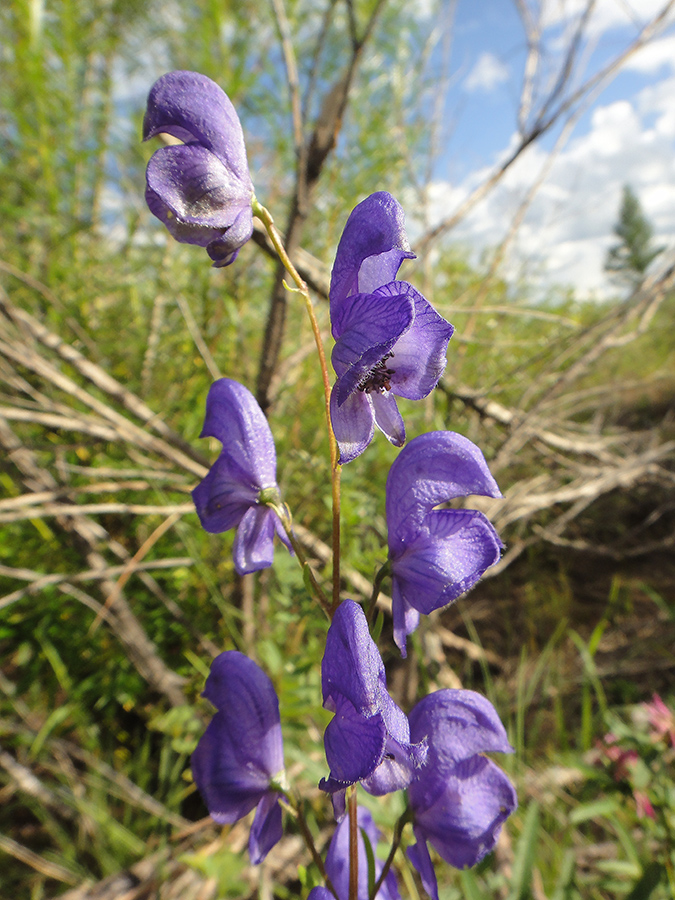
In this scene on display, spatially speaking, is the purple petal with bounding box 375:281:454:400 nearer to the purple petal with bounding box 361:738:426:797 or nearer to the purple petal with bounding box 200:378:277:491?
the purple petal with bounding box 200:378:277:491

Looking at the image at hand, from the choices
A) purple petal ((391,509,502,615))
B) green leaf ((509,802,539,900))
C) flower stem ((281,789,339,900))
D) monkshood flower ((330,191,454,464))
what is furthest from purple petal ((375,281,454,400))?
green leaf ((509,802,539,900))

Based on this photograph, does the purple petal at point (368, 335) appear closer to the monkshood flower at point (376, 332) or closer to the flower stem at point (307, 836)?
the monkshood flower at point (376, 332)

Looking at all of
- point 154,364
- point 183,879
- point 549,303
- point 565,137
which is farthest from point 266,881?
point 549,303

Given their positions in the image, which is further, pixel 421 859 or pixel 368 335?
pixel 421 859

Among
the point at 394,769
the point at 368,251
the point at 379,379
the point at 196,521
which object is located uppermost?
the point at 368,251

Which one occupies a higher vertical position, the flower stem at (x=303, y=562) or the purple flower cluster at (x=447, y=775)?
the flower stem at (x=303, y=562)

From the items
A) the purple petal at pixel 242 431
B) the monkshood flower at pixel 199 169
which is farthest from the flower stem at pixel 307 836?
the monkshood flower at pixel 199 169

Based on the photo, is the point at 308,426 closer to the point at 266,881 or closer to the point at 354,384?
the point at 266,881


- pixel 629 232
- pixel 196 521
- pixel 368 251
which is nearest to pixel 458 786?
pixel 368 251

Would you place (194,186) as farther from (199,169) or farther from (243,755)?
(243,755)
